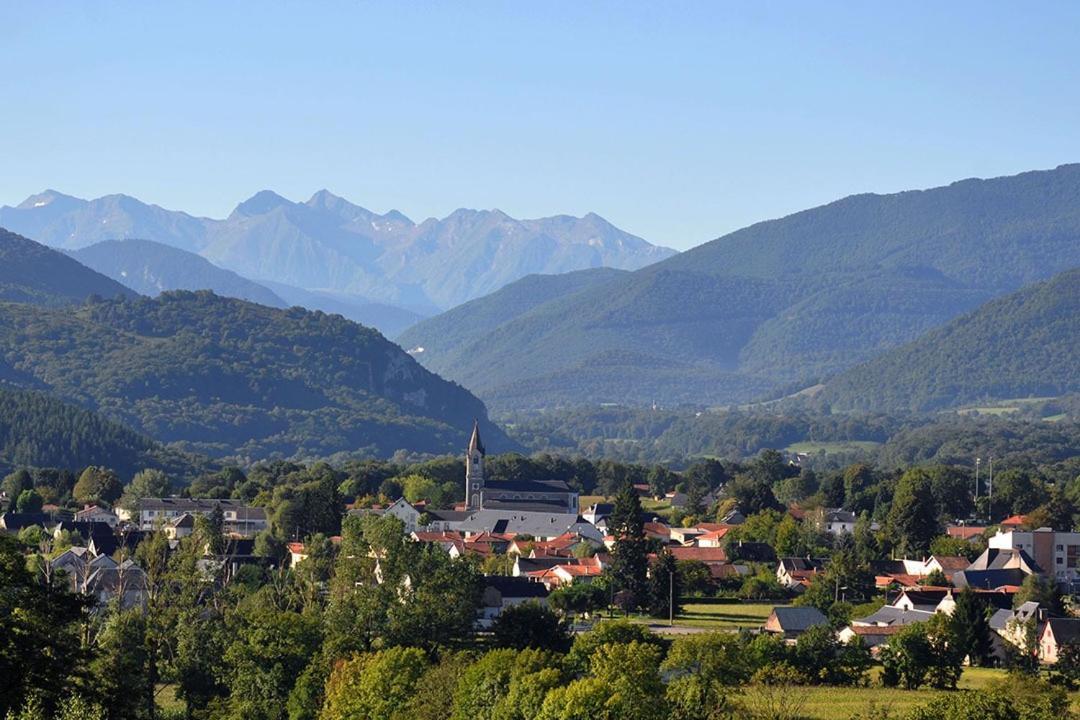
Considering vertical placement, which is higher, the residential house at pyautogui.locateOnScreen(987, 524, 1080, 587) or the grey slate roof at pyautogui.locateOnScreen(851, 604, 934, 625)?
the residential house at pyautogui.locateOnScreen(987, 524, 1080, 587)

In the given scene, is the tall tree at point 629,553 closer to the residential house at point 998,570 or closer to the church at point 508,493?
the residential house at point 998,570

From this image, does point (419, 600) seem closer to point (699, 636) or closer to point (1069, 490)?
point (699, 636)

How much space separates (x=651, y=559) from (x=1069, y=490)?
132 ft

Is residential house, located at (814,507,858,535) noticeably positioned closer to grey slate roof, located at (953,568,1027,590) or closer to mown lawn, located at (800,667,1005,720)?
grey slate roof, located at (953,568,1027,590)

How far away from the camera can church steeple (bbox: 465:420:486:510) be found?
111800 mm

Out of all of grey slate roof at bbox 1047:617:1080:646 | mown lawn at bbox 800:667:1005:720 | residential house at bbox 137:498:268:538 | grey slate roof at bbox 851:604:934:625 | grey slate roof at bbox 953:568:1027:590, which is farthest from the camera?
residential house at bbox 137:498:268:538

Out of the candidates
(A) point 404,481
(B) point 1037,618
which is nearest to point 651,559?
(B) point 1037,618

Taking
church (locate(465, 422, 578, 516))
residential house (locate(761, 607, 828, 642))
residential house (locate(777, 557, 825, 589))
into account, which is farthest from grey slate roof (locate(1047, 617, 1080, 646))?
church (locate(465, 422, 578, 516))

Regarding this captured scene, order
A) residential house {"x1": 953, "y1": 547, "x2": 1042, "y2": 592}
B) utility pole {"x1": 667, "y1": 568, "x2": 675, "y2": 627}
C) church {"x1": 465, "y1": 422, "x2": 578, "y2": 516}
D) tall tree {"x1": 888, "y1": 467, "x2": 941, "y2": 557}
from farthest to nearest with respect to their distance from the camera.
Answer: church {"x1": 465, "y1": 422, "x2": 578, "y2": 516} → tall tree {"x1": 888, "y1": 467, "x2": 941, "y2": 557} → residential house {"x1": 953, "y1": 547, "x2": 1042, "y2": 592} → utility pole {"x1": 667, "y1": 568, "x2": 675, "y2": 627}

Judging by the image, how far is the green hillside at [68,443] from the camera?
13575cm

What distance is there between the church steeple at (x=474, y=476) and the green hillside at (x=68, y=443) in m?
28.5

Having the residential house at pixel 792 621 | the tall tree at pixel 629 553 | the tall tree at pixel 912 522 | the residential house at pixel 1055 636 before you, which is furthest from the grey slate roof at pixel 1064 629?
→ the tall tree at pixel 912 522

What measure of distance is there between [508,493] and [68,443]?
39801mm

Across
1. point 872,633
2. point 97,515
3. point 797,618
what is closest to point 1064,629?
point 872,633
